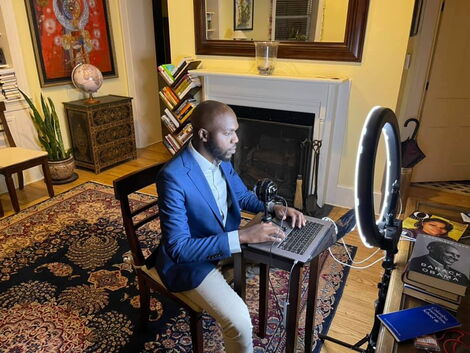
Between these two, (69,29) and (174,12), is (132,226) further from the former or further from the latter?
(69,29)

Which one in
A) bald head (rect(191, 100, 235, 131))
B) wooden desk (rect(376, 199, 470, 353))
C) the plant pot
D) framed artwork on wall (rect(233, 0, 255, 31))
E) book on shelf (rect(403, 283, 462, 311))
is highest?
framed artwork on wall (rect(233, 0, 255, 31))

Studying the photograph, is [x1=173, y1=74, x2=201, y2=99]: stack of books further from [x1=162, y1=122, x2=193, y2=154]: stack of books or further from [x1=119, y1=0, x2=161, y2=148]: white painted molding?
[x1=119, y1=0, x2=161, y2=148]: white painted molding

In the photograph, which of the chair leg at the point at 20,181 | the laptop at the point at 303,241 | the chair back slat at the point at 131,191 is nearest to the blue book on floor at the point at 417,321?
the laptop at the point at 303,241

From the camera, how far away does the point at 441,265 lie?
107 cm

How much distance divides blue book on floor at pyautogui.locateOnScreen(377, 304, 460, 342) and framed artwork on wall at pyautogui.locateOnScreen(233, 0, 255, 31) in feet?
8.50

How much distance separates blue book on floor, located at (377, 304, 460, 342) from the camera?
35.0 inches

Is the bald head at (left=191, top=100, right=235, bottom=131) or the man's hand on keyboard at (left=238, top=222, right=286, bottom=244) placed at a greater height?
the bald head at (left=191, top=100, right=235, bottom=131)

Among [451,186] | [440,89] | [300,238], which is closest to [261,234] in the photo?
[300,238]

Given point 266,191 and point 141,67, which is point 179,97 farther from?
point 266,191

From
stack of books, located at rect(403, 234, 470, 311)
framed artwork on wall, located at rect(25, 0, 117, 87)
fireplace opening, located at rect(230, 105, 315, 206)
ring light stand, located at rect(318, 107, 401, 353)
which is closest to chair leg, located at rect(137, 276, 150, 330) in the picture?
ring light stand, located at rect(318, 107, 401, 353)

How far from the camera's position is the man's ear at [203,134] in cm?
128

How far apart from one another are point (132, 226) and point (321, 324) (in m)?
1.09

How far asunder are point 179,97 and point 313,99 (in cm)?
130

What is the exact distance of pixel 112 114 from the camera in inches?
146
